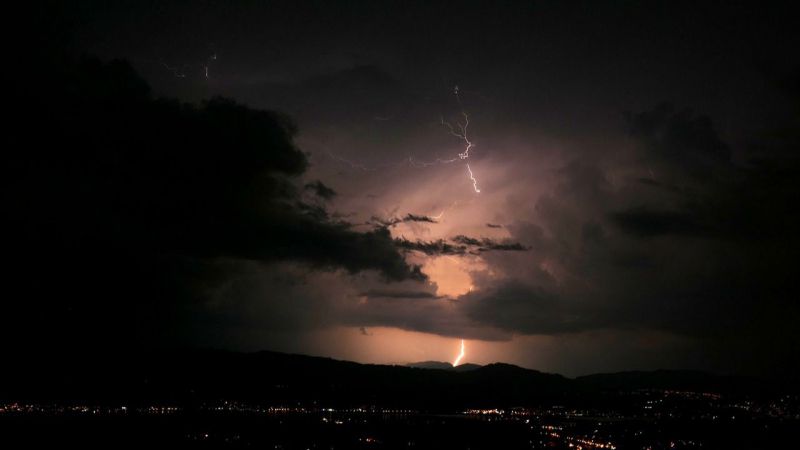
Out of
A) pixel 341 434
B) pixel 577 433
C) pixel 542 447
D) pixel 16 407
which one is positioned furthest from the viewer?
pixel 16 407

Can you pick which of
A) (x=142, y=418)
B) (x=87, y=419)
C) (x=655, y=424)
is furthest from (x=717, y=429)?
(x=87, y=419)

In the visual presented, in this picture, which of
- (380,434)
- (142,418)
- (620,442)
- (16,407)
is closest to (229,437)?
(380,434)

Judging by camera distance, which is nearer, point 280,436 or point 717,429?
point 280,436

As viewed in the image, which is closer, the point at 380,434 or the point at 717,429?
the point at 380,434

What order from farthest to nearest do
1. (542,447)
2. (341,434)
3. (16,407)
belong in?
(16,407) → (341,434) → (542,447)

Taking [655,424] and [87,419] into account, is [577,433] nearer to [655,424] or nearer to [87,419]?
[655,424]

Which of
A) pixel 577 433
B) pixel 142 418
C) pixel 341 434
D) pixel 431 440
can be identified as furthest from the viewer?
pixel 142 418

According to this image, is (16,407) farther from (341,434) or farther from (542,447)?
(542,447)

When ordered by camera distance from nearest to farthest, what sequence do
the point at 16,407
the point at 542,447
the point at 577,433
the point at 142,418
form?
the point at 542,447 → the point at 577,433 → the point at 142,418 → the point at 16,407
